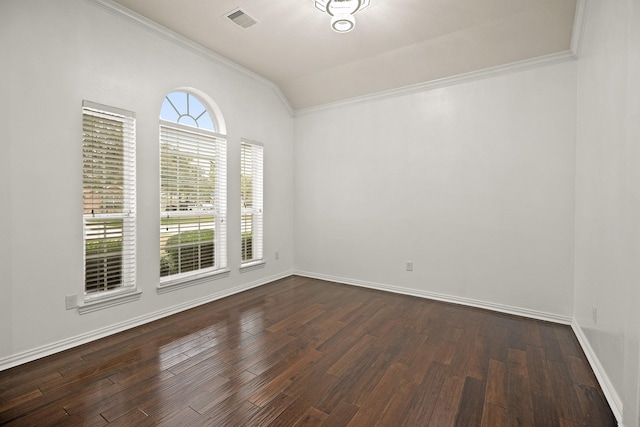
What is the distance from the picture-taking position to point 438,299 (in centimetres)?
386

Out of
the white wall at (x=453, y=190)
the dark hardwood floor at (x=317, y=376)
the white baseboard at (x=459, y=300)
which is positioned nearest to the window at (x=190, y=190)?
the dark hardwood floor at (x=317, y=376)

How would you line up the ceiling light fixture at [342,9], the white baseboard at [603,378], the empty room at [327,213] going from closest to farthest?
the white baseboard at [603,378]
the empty room at [327,213]
the ceiling light fixture at [342,9]

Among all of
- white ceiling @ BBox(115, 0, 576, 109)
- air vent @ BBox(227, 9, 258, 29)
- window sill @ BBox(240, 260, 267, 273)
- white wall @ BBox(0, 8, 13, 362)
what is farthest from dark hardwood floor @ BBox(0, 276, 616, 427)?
air vent @ BBox(227, 9, 258, 29)

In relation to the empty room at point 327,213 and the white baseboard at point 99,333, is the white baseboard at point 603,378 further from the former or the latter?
the white baseboard at point 99,333

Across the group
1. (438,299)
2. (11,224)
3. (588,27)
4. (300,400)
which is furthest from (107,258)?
(588,27)

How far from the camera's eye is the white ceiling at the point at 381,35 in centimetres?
277

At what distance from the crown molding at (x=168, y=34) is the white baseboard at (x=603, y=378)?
15.5 feet

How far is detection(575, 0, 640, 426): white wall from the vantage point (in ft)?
5.07

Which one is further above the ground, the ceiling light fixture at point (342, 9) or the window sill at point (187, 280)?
the ceiling light fixture at point (342, 9)

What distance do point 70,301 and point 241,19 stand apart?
10.0 feet

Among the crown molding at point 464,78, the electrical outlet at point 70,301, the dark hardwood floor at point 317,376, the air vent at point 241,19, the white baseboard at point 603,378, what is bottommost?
the dark hardwood floor at point 317,376

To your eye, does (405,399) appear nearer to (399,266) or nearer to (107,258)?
(399,266)

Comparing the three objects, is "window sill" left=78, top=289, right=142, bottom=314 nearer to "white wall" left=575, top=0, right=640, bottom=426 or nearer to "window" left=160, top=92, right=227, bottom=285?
"window" left=160, top=92, right=227, bottom=285

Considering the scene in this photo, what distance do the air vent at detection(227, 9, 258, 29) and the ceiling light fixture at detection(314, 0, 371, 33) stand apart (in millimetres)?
735
